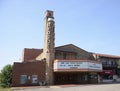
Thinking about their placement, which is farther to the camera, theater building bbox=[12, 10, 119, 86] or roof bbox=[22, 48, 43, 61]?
roof bbox=[22, 48, 43, 61]

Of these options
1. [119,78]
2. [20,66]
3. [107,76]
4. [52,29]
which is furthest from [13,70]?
[119,78]

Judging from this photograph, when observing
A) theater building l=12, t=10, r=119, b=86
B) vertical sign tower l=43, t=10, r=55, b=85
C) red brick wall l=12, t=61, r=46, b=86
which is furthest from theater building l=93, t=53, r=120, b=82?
red brick wall l=12, t=61, r=46, b=86

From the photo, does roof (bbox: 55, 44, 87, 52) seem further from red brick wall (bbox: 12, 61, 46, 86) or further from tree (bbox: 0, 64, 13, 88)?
tree (bbox: 0, 64, 13, 88)

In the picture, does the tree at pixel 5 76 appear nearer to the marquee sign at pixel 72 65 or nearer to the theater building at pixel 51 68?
the theater building at pixel 51 68

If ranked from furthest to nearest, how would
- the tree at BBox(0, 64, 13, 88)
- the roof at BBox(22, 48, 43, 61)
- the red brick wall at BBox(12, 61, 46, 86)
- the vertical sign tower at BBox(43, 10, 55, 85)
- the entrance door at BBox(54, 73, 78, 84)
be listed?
the roof at BBox(22, 48, 43, 61) < the entrance door at BBox(54, 73, 78, 84) < the tree at BBox(0, 64, 13, 88) < the vertical sign tower at BBox(43, 10, 55, 85) < the red brick wall at BBox(12, 61, 46, 86)

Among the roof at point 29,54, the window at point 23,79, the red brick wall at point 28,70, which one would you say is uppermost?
the roof at point 29,54

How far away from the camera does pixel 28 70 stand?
45.1 m

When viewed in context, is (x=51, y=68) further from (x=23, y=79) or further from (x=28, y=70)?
(x=23, y=79)

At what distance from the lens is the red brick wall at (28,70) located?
44125 millimetres

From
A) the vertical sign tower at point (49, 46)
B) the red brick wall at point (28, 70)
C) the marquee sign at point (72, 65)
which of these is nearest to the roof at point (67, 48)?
the vertical sign tower at point (49, 46)

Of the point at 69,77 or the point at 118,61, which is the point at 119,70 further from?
the point at 69,77

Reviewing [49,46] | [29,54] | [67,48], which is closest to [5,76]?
[49,46]

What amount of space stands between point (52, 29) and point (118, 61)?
26.5m

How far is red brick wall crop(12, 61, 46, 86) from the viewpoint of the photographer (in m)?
44.1
